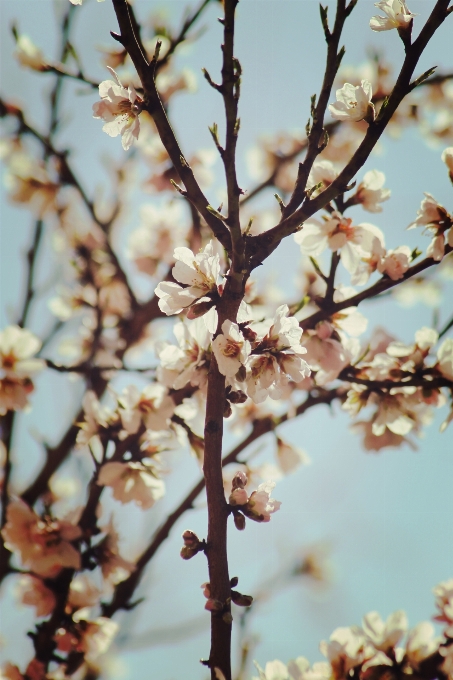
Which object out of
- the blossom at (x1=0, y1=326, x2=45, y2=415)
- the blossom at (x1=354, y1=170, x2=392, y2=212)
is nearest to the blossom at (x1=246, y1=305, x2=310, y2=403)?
the blossom at (x1=354, y1=170, x2=392, y2=212)

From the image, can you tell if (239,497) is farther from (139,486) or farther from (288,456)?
(288,456)

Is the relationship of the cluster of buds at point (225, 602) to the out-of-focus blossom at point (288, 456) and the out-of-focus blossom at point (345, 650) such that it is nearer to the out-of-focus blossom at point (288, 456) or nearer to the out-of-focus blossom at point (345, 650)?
the out-of-focus blossom at point (345, 650)

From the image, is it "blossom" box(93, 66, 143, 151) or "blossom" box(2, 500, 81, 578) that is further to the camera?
"blossom" box(2, 500, 81, 578)

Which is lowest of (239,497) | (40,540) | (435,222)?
(239,497)

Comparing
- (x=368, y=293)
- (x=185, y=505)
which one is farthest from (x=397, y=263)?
(x=185, y=505)

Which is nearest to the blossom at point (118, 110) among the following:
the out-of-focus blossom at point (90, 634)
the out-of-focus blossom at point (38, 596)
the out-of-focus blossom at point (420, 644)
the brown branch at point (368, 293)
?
the brown branch at point (368, 293)

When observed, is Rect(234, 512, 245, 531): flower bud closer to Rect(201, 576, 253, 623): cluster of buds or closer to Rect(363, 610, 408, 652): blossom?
Rect(201, 576, 253, 623): cluster of buds

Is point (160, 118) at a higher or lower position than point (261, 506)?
higher
